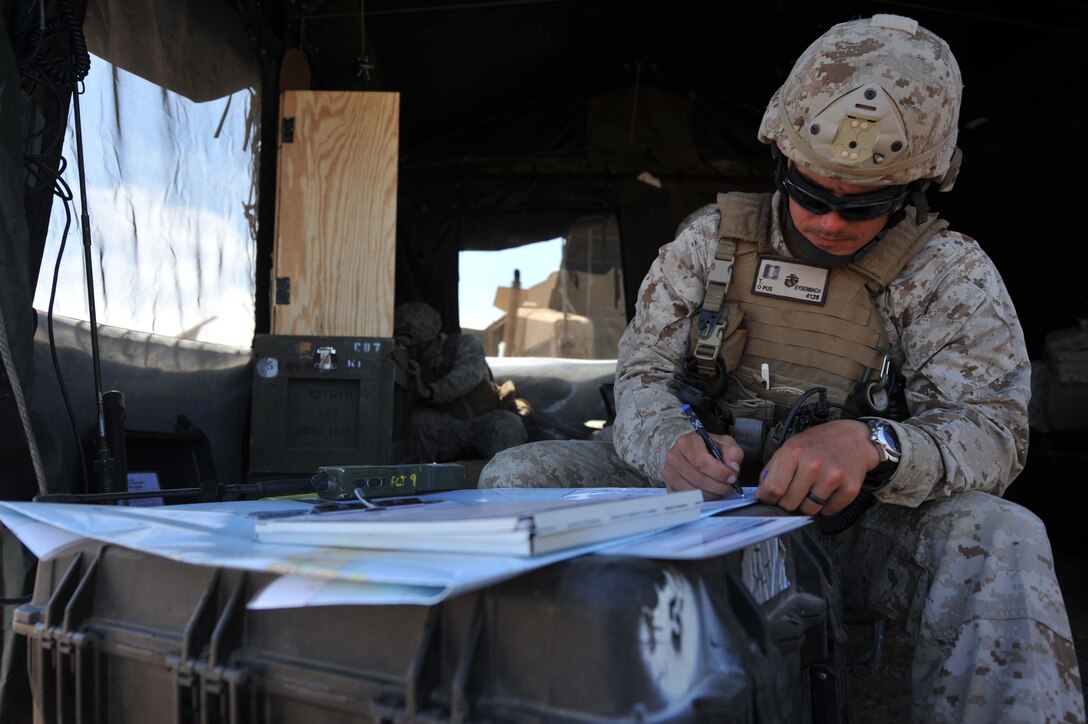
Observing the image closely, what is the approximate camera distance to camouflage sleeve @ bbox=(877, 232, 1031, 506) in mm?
1409

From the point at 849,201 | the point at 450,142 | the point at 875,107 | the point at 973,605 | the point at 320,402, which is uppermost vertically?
the point at 450,142

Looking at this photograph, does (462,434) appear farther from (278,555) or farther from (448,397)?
(278,555)

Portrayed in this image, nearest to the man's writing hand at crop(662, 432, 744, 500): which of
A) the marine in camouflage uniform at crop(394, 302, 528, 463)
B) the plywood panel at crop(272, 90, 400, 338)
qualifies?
the plywood panel at crop(272, 90, 400, 338)

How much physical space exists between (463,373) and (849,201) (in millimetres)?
4489

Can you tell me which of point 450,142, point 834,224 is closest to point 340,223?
point 834,224

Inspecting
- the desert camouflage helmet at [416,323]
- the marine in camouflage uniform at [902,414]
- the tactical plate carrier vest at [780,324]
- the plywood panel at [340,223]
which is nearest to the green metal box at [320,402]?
the plywood panel at [340,223]

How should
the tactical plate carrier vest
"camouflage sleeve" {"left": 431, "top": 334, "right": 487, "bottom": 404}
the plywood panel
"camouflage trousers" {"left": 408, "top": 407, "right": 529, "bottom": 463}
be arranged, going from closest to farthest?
1. the tactical plate carrier vest
2. the plywood panel
3. "camouflage trousers" {"left": 408, "top": 407, "right": 529, "bottom": 463}
4. "camouflage sleeve" {"left": 431, "top": 334, "right": 487, "bottom": 404}

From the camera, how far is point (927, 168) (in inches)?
62.9

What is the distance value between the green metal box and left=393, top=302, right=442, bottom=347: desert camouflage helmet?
8.27 feet

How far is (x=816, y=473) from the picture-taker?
4.16ft

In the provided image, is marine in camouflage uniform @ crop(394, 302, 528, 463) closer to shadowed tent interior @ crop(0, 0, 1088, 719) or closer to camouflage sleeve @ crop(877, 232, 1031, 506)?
shadowed tent interior @ crop(0, 0, 1088, 719)

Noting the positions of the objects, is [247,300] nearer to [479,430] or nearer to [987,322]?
[479,430]

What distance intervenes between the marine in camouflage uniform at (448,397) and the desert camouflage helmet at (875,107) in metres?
3.91

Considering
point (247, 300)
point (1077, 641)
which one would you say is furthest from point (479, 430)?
point (1077, 641)
